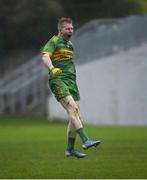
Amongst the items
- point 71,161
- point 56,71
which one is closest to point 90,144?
point 71,161

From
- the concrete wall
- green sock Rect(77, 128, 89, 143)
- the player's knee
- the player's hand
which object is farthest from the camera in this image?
the concrete wall

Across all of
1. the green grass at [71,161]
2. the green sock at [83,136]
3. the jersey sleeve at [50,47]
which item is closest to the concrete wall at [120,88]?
the green grass at [71,161]

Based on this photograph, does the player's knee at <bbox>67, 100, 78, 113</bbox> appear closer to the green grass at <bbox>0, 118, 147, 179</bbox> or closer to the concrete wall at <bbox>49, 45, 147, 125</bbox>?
the green grass at <bbox>0, 118, 147, 179</bbox>

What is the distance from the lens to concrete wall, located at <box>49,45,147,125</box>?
38375 mm

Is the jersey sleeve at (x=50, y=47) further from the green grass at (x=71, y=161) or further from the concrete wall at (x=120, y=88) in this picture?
the concrete wall at (x=120, y=88)

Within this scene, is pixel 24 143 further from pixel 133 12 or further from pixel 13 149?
pixel 133 12

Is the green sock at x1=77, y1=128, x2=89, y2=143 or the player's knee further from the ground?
the player's knee

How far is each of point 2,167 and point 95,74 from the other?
970 inches

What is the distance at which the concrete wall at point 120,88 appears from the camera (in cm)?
3838

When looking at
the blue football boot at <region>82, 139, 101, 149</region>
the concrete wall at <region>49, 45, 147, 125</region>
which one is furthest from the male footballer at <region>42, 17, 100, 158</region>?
the concrete wall at <region>49, 45, 147, 125</region>

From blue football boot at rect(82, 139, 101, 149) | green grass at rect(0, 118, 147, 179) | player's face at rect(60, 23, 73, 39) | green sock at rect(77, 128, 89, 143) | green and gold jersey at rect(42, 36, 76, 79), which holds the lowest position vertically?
green grass at rect(0, 118, 147, 179)

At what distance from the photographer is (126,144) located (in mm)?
23094

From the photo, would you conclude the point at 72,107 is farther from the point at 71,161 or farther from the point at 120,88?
the point at 120,88

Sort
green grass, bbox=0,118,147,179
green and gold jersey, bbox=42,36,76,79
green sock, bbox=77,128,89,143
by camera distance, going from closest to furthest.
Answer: green grass, bbox=0,118,147,179 → green sock, bbox=77,128,89,143 → green and gold jersey, bbox=42,36,76,79
